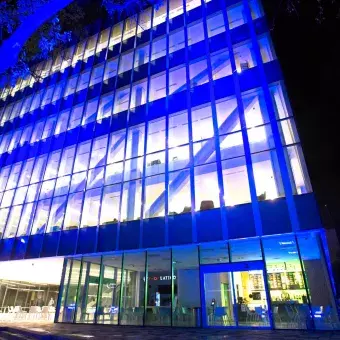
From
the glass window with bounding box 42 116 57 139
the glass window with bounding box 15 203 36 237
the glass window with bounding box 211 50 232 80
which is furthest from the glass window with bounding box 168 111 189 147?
the glass window with bounding box 15 203 36 237

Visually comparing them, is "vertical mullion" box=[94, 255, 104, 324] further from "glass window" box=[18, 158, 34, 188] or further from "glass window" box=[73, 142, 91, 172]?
"glass window" box=[18, 158, 34, 188]

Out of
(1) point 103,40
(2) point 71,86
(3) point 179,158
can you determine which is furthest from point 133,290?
(1) point 103,40

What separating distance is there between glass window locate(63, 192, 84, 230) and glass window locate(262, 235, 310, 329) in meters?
10.5

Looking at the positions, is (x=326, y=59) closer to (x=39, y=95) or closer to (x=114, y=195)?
(x=114, y=195)

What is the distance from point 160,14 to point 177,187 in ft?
44.8

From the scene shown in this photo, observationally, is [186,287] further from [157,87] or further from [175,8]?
[175,8]

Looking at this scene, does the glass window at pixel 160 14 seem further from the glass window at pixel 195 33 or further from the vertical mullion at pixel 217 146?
the vertical mullion at pixel 217 146

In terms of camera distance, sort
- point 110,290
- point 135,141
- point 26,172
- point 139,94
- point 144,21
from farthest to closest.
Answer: point 144,21 → point 26,172 → point 139,94 → point 135,141 → point 110,290

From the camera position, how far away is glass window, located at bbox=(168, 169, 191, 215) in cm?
1312

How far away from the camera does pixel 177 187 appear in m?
13.7

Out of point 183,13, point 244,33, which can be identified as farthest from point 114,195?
point 183,13

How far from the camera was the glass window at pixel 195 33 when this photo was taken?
55.6 ft

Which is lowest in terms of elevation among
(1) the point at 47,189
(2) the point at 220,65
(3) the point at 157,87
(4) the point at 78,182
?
(4) the point at 78,182

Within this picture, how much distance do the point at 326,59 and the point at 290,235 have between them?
8140 millimetres
